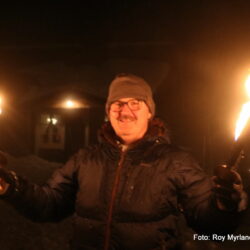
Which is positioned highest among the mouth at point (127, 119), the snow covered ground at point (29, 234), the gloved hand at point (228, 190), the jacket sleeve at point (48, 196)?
the mouth at point (127, 119)

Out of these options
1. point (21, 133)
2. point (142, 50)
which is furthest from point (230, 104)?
point (21, 133)

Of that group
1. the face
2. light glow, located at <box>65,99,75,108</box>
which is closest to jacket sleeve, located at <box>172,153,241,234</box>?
the face

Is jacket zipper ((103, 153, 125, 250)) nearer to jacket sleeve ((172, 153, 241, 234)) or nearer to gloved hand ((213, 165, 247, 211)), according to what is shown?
jacket sleeve ((172, 153, 241, 234))

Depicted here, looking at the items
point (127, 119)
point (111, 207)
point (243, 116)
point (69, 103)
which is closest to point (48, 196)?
point (111, 207)

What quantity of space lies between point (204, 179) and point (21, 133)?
11995 millimetres

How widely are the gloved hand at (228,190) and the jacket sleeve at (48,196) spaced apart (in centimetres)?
121

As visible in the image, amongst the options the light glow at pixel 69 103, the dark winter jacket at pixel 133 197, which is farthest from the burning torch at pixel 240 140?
the light glow at pixel 69 103

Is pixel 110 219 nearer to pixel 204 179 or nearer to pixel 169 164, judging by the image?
pixel 169 164

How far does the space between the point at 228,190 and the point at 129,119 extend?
1.03 m

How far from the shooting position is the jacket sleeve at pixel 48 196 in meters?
2.22

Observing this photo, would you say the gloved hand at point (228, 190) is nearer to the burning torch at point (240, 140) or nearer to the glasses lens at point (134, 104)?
the burning torch at point (240, 140)

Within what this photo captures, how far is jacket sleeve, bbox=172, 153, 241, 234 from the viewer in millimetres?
1814

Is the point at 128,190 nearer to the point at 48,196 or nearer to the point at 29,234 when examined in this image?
the point at 48,196

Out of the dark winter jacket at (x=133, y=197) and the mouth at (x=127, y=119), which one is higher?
the mouth at (x=127, y=119)
